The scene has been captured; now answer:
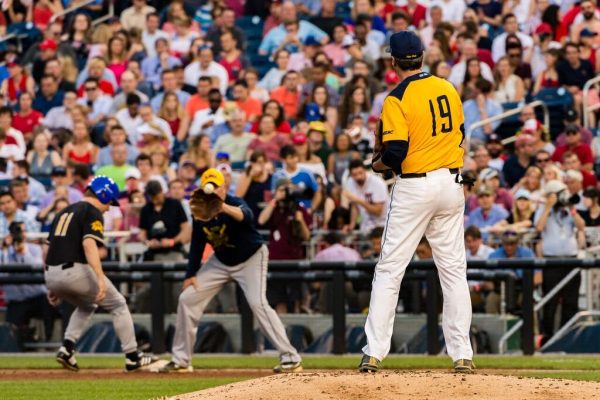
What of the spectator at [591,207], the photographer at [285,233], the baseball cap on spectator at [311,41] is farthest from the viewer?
the baseball cap on spectator at [311,41]

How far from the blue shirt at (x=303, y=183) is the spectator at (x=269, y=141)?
168 cm

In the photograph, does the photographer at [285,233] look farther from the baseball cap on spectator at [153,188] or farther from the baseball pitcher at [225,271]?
the baseball pitcher at [225,271]

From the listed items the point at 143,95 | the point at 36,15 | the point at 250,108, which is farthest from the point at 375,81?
the point at 36,15

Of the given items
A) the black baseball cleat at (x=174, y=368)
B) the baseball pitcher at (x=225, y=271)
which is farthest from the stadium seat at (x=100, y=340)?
the baseball pitcher at (x=225, y=271)

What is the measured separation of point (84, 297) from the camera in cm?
1489

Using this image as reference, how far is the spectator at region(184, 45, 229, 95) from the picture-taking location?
920 inches

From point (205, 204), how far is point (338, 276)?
150 inches

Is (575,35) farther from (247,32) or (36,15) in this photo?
(36,15)

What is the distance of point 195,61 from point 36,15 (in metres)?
4.38

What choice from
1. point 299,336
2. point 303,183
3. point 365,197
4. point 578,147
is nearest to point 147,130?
point 365,197

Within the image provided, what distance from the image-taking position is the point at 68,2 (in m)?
28.3

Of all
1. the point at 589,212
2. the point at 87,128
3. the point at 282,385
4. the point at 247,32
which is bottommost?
the point at 282,385

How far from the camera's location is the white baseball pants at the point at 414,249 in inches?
432

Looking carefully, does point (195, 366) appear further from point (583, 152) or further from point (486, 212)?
point (583, 152)
